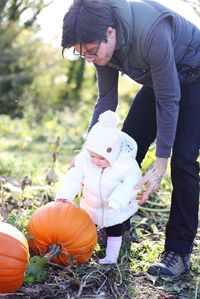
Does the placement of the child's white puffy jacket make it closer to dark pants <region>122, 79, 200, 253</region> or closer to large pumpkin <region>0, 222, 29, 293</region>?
dark pants <region>122, 79, 200, 253</region>

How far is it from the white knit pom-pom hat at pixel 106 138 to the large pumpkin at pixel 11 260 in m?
0.66

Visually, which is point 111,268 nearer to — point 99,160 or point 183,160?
point 99,160

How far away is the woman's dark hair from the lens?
270cm

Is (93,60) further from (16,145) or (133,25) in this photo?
(16,145)

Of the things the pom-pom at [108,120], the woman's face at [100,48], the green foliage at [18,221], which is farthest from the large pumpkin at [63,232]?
the woman's face at [100,48]

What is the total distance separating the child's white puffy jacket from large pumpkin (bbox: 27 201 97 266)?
0.12 m

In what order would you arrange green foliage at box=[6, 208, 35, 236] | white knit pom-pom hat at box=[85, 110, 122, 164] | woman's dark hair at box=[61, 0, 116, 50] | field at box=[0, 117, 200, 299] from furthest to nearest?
green foliage at box=[6, 208, 35, 236]
white knit pom-pom hat at box=[85, 110, 122, 164]
field at box=[0, 117, 200, 299]
woman's dark hair at box=[61, 0, 116, 50]

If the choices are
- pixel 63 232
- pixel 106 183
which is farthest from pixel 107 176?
pixel 63 232

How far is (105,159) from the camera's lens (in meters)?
3.17

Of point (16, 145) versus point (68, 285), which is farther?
point (16, 145)

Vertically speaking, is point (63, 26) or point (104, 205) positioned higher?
point (63, 26)

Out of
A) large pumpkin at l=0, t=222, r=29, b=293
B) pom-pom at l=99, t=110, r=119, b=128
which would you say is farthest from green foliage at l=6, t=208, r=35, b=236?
pom-pom at l=99, t=110, r=119, b=128

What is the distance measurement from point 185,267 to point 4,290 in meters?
1.09

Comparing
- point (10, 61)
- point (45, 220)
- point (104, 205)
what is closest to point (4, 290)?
point (45, 220)
